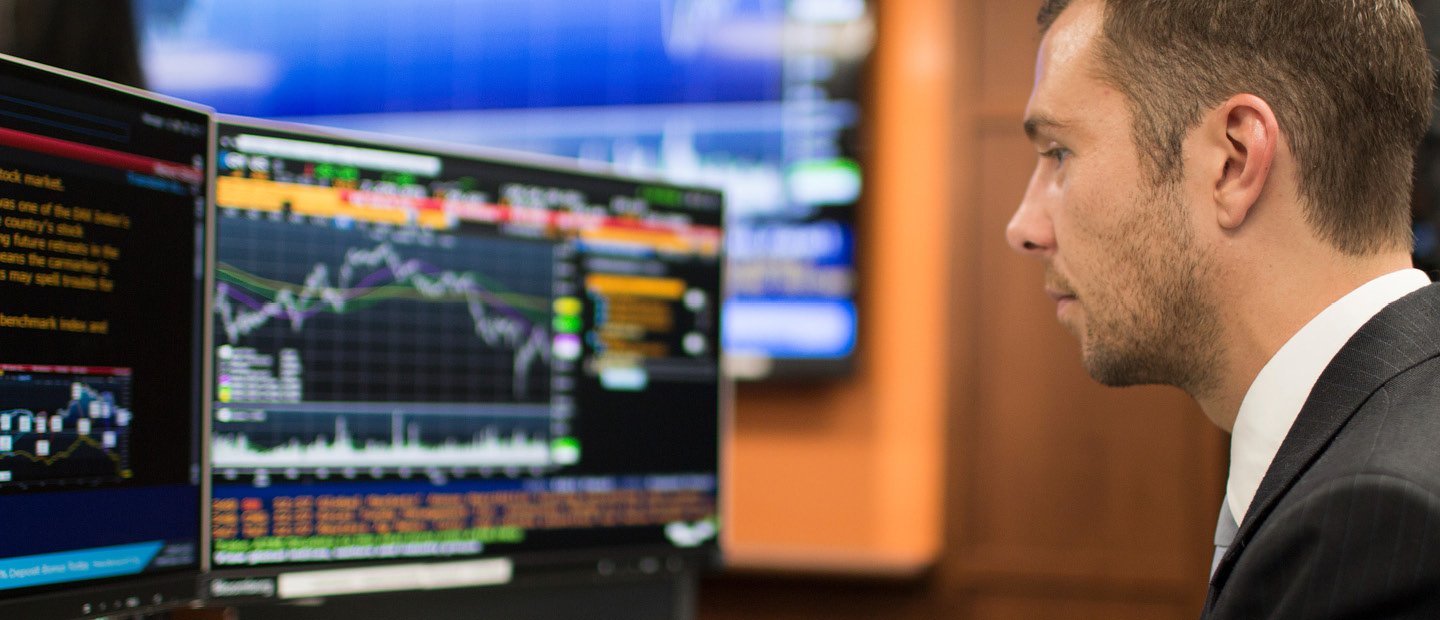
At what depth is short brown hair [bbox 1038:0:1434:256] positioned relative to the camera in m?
1.13

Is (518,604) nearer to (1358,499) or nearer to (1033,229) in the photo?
(1033,229)

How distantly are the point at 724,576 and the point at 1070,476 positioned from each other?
88 cm

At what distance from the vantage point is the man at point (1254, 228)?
101 centimetres

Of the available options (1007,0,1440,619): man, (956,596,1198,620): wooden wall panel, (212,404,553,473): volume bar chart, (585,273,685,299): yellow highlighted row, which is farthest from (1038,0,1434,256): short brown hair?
(956,596,1198,620): wooden wall panel

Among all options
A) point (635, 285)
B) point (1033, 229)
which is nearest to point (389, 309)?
point (635, 285)

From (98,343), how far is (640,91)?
222 cm

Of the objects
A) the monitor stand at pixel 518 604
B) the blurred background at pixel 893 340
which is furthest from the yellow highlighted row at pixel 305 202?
the blurred background at pixel 893 340

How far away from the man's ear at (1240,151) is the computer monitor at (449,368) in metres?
0.70

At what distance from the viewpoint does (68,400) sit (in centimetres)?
106

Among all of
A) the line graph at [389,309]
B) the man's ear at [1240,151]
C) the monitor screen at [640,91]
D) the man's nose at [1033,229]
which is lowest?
the line graph at [389,309]

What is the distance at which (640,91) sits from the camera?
126 inches

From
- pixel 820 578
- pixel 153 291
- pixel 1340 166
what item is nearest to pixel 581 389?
pixel 153 291

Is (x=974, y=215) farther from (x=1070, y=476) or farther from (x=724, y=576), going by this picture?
(x=724, y=576)

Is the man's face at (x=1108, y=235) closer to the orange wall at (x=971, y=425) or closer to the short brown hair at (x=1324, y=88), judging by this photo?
the short brown hair at (x=1324, y=88)
